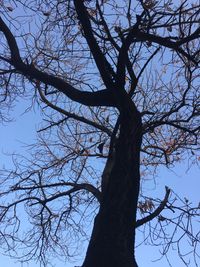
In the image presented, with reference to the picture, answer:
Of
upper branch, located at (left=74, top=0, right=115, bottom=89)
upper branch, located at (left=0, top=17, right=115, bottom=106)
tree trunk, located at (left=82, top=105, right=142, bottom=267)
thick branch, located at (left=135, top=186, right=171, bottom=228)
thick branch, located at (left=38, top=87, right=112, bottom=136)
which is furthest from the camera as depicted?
thick branch, located at (left=38, top=87, right=112, bottom=136)

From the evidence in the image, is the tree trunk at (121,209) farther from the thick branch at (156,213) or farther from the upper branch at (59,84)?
the thick branch at (156,213)

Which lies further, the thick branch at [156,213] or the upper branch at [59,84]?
the thick branch at [156,213]

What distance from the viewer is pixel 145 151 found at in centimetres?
1008

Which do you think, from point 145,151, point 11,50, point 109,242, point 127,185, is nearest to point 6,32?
point 11,50

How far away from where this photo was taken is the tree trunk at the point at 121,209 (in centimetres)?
535

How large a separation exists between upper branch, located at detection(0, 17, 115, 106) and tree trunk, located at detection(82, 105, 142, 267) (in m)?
0.42

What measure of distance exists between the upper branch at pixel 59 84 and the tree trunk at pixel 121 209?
0.42m

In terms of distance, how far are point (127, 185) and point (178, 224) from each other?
1.86 m

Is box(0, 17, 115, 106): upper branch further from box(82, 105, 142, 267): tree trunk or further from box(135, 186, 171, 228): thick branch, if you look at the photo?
box(135, 186, 171, 228): thick branch

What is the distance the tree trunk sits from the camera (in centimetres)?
535

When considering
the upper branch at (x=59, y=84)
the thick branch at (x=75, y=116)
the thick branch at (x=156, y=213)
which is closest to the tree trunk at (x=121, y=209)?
the upper branch at (x=59, y=84)

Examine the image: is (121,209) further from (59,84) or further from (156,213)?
(59,84)

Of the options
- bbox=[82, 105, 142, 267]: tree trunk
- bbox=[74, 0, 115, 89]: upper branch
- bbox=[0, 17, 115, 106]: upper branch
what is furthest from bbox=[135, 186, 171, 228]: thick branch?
bbox=[74, 0, 115, 89]: upper branch

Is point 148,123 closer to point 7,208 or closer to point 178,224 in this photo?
point 178,224
